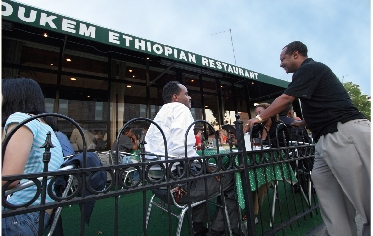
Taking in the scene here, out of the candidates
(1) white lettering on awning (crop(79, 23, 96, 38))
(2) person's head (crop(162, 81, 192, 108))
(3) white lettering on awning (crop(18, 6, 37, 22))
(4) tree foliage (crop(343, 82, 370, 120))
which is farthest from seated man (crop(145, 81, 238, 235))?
(4) tree foliage (crop(343, 82, 370, 120))

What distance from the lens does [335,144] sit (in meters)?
1.66

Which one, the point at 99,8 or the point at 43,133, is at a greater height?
the point at 99,8

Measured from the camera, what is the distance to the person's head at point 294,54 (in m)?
2.04

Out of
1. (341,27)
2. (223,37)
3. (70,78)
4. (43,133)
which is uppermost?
(223,37)

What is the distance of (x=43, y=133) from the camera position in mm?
1136

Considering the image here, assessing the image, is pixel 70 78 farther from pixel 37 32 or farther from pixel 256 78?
pixel 256 78

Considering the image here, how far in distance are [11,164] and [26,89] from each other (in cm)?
52

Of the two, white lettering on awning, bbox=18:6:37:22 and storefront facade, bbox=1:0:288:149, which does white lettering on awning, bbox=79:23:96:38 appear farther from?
white lettering on awning, bbox=18:6:37:22

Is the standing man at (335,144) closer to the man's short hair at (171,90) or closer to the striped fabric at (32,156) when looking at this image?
the man's short hair at (171,90)

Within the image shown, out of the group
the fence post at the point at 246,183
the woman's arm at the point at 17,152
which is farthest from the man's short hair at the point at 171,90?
the woman's arm at the point at 17,152

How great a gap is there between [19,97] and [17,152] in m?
0.44

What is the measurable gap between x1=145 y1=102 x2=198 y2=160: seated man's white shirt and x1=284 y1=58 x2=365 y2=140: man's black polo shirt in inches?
37.7

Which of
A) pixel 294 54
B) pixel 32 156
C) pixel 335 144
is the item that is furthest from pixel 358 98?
pixel 32 156

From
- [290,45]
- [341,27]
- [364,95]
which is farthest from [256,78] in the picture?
[364,95]
